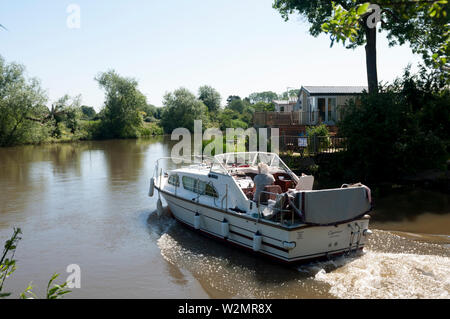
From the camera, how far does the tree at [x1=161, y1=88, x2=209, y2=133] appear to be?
7306cm

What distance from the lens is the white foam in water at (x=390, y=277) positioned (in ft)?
27.0

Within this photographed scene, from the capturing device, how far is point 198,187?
1321 centimetres

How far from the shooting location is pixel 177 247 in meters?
11.9

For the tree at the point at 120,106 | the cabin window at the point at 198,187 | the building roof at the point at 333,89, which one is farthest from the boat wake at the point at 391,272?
the tree at the point at 120,106

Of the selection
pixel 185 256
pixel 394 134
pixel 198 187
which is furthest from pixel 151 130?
pixel 185 256

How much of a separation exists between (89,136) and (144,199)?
47.3 metres

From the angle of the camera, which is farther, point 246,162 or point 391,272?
point 246,162

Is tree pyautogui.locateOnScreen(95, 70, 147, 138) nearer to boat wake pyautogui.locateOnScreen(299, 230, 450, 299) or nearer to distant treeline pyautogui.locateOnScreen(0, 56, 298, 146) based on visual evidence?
distant treeline pyautogui.locateOnScreen(0, 56, 298, 146)

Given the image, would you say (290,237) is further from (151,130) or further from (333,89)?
(151,130)

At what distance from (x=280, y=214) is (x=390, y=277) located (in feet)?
9.54

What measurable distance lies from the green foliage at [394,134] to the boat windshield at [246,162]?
610cm

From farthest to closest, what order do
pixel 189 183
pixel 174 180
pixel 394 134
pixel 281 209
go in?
pixel 394 134, pixel 174 180, pixel 189 183, pixel 281 209
